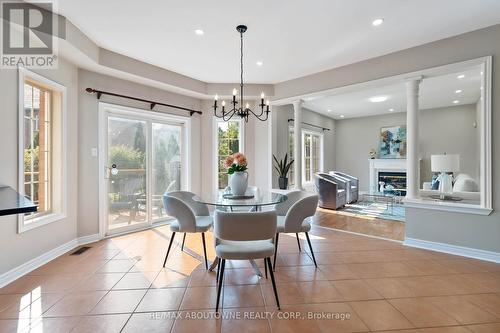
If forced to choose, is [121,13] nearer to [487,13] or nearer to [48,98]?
[48,98]

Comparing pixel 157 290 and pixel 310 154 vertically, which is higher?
pixel 310 154

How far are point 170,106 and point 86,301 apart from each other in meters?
3.31

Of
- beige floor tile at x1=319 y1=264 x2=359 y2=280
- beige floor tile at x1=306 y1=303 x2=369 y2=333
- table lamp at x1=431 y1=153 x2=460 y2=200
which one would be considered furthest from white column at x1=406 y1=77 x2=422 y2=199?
beige floor tile at x1=306 y1=303 x2=369 y2=333

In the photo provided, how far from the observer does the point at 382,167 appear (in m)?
7.77

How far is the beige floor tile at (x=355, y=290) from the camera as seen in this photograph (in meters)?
2.14

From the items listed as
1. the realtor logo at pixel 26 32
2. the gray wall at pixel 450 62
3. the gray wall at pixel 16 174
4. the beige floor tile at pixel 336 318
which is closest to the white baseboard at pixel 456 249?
the gray wall at pixel 450 62

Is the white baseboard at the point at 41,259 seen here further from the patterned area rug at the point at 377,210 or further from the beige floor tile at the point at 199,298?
the patterned area rug at the point at 377,210

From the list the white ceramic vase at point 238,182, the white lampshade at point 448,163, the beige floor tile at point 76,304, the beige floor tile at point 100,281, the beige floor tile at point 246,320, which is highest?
the white lampshade at point 448,163

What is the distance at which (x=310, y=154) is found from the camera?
727 centimetres

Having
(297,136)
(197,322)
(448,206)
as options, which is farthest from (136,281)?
(448,206)

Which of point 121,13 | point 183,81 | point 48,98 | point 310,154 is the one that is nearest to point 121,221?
point 48,98

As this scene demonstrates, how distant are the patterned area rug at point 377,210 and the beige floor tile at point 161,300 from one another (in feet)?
14.4

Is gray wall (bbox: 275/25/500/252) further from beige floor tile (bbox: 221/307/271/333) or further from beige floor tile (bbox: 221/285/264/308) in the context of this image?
beige floor tile (bbox: 221/307/271/333)

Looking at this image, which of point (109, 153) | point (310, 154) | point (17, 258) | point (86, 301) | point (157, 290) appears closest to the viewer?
point (86, 301)
